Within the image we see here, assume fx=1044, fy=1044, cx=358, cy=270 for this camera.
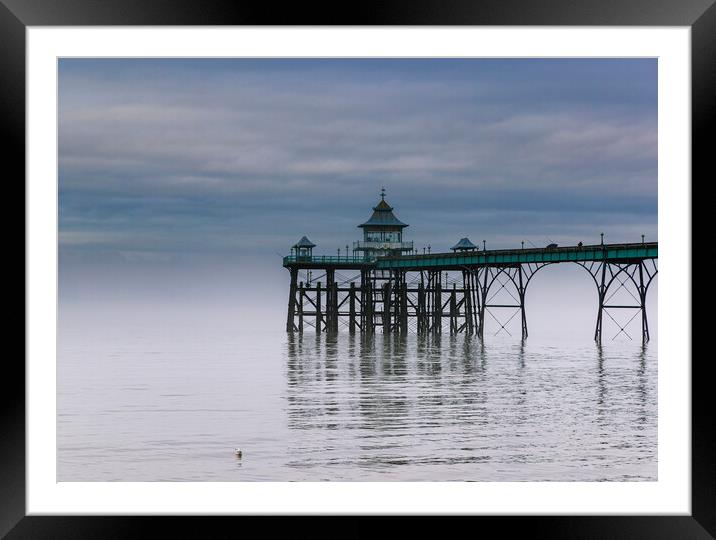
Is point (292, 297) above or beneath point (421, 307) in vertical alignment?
above

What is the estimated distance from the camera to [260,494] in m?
5.90

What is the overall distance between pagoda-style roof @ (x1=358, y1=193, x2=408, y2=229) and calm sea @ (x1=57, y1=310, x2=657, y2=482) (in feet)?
64.4

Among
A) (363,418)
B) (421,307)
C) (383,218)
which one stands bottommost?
(363,418)

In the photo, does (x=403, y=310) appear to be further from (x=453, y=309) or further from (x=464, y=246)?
(x=464, y=246)

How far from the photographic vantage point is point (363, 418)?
612 inches

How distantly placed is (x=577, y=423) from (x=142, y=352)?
92.7 feet

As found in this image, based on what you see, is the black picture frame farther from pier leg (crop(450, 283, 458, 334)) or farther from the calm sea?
pier leg (crop(450, 283, 458, 334))

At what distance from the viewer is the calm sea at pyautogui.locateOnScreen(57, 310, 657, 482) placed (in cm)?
1122
